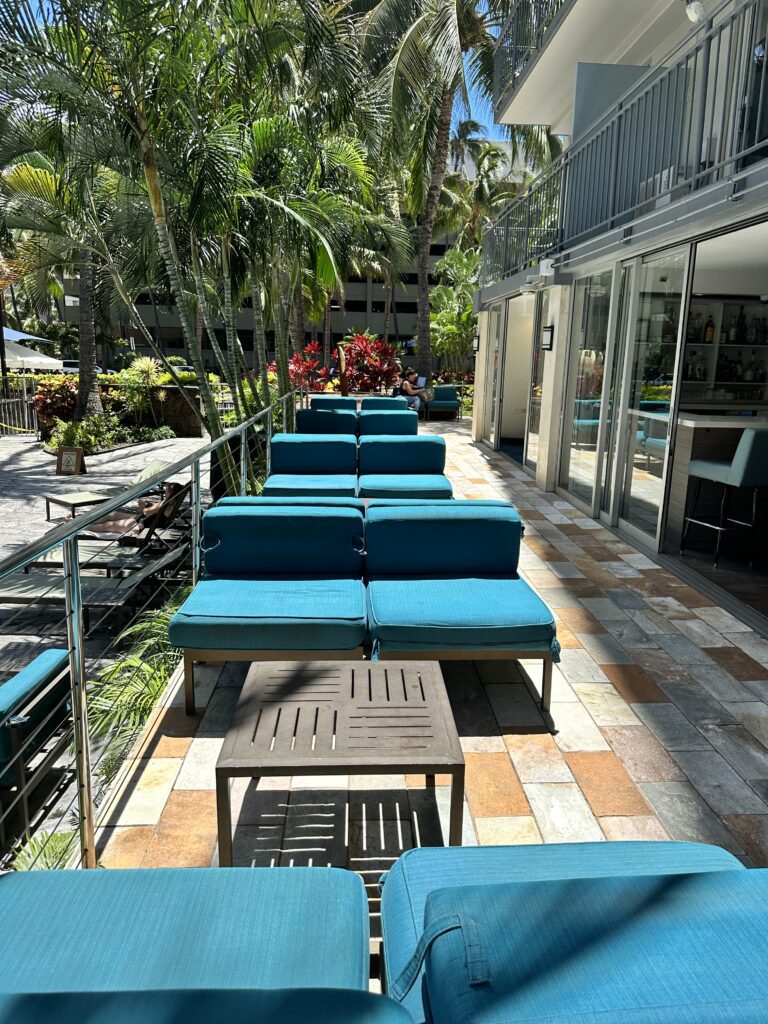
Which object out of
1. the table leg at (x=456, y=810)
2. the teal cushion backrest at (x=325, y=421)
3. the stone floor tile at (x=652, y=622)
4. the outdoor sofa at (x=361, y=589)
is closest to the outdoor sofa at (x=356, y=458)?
the teal cushion backrest at (x=325, y=421)

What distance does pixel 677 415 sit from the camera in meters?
6.51

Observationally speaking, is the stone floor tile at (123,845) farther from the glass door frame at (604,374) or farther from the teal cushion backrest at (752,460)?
the glass door frame at (604,374)

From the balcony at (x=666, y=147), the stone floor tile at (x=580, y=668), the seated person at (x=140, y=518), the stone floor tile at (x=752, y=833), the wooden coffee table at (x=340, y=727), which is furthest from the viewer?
the seated person at (x=140, y=518)

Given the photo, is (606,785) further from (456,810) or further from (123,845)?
(123,845)

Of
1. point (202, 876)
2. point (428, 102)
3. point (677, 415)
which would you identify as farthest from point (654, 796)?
point (428, 102)

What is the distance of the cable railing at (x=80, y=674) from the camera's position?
2.50 metres

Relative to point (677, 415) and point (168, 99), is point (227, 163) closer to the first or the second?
point (168, 99)

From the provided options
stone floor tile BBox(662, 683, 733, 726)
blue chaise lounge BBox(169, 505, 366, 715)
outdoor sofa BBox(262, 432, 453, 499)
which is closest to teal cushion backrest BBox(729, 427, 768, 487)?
outdoor sofa BBox(262, 432, 453, 499)

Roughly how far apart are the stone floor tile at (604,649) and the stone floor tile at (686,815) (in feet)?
4.06

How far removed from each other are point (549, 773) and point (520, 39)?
1192 cm

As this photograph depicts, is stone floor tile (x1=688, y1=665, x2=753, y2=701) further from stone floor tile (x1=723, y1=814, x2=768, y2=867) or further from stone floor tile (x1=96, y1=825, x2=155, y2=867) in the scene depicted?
stone floor tile (x1=96, y1=825, x2=155, y2=867)

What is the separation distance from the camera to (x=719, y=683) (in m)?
4.11

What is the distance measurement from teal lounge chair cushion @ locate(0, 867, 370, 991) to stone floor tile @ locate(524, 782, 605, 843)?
4.15 feet

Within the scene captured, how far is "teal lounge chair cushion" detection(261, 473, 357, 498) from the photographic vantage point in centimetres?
660
